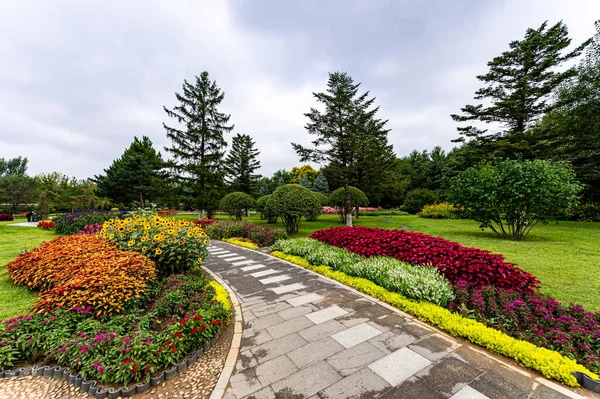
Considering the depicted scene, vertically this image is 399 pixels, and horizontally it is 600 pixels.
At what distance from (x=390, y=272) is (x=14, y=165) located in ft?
241

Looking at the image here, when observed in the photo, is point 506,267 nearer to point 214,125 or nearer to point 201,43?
point 201,43

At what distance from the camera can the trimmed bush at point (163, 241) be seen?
14.1ft

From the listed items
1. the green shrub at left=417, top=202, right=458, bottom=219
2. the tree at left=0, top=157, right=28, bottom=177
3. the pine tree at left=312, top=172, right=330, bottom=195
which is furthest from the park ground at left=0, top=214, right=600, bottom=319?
the tree at left=0, top=157, right=28, bottom=177

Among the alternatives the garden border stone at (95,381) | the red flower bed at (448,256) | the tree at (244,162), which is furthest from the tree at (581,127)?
the tree at (244,162)

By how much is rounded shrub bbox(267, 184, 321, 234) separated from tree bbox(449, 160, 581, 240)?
6012mm

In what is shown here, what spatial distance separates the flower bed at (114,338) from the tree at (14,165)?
68.2 m

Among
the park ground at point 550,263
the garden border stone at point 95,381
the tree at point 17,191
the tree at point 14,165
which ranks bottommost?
the garden border stone at point 95,381

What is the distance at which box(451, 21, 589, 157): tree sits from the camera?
1429 cm

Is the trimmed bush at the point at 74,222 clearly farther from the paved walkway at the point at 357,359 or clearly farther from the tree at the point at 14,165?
the tree at the point at 14,165

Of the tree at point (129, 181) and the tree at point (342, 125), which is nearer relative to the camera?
the tree at point (342, 125)

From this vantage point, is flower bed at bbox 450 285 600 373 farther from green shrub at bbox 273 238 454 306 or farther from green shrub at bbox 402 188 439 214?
green shrub at bbox 402 188 439 214

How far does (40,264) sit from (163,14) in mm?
6747

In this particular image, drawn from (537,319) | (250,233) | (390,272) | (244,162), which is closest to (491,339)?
(537,319)

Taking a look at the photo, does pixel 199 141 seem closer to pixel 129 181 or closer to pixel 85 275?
pixel 129 181
